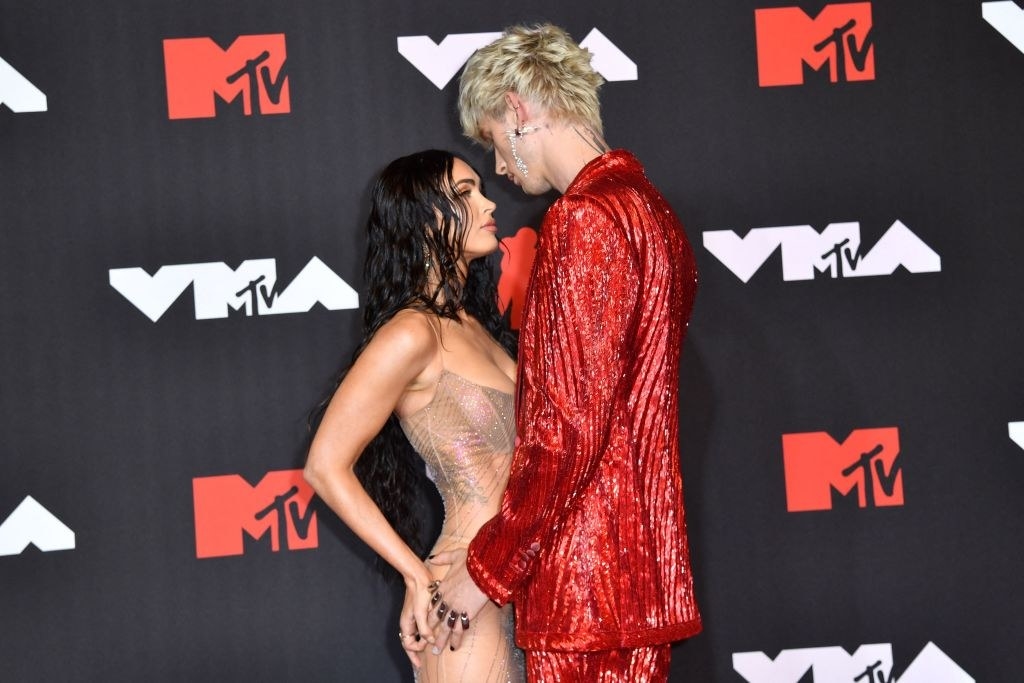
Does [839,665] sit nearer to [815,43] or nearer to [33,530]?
[815,43]

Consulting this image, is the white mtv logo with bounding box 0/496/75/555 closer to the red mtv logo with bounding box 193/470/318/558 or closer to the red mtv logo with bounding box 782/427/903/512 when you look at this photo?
the red mtv logo with bounding box 193/470/318/558

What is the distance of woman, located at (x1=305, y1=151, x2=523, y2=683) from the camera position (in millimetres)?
A: 2016

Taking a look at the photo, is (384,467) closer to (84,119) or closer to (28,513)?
(28,513)

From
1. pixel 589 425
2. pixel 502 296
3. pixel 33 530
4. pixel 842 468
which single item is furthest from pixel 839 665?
pixel 33 530

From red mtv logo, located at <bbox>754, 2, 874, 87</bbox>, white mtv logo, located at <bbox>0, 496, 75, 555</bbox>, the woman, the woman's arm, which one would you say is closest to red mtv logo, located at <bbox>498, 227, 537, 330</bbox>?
the woman

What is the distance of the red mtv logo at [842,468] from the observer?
3.00 m

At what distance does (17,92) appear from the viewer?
9.36 ft

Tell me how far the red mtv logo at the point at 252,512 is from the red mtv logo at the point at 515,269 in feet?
2.32

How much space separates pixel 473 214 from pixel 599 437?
2.67 feet

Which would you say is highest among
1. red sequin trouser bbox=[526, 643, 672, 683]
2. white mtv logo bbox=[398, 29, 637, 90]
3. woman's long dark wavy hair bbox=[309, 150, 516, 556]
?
white mtv logo bbox=[398, 29, 637, 90]

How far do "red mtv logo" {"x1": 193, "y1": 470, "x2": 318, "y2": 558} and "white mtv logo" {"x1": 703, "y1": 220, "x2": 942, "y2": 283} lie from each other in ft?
4.22

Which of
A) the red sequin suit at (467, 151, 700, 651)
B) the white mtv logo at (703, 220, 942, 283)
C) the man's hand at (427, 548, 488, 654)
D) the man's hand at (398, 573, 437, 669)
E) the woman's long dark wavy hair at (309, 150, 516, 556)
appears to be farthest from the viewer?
the white mtv logo at (703, 220, 942, 283)

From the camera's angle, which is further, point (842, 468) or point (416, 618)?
point (842, 468)

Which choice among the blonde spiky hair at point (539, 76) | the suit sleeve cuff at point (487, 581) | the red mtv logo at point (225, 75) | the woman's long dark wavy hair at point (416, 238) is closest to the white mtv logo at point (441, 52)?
the red mtv logo at point (225, 75)
